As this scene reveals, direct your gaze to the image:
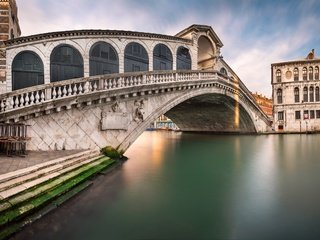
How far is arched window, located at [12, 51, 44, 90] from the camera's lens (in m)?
11.8

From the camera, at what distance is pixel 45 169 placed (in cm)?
591

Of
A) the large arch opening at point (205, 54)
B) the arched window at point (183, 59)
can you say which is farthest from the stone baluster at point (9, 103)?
the large arch opening at point (205, 54)

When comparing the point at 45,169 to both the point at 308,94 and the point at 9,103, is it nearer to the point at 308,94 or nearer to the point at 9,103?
the point at 9,103

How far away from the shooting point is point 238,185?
671 centimetres

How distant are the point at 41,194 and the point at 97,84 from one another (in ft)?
19.8

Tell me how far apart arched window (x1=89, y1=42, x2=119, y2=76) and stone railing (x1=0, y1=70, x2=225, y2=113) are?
3.08 m

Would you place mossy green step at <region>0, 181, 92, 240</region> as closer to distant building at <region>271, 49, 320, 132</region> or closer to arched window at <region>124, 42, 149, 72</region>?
arched window at <region>124, 42, 149, 72</region>

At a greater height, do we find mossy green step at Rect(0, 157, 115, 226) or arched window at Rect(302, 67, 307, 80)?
arched window at Rect(302, 67, 307, 80)

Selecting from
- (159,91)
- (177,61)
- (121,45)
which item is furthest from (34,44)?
(177,61)

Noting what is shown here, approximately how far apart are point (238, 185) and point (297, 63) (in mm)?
33955

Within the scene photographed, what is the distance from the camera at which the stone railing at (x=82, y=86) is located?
8088mm

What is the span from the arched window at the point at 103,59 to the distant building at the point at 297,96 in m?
29.0

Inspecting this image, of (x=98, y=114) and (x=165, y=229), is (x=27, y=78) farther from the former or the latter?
(x=165, y=229)

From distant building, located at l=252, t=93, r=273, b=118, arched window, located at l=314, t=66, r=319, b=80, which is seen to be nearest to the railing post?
arched window, located at l=314, t=66, r=319, b=80
